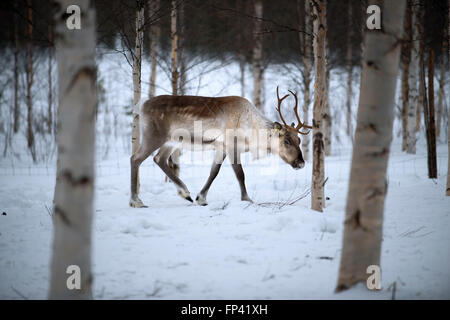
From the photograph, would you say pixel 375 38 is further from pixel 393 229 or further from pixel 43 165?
pixel 43 165

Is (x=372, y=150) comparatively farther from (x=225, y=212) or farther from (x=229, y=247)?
(x=225, y=212)

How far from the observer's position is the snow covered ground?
244 cm

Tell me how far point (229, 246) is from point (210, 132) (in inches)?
110

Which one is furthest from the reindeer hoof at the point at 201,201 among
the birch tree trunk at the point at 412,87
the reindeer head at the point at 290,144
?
the birch tree trunk at the point at 412,87

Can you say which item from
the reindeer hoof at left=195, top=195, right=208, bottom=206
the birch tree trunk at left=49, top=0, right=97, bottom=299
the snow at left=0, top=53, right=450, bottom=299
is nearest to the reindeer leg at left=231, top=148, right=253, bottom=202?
the snow at left=0, top=53, right=450, bottom=299

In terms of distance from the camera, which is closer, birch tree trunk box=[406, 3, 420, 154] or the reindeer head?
the reindeer head

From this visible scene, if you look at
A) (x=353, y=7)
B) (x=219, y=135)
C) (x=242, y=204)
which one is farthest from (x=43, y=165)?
(x=353, y=7)

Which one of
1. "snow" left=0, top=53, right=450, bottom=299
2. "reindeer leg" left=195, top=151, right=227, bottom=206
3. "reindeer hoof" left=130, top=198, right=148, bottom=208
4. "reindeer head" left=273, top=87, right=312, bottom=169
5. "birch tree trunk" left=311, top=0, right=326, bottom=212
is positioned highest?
"birch tree trunk" left=311, top=0, right=326, bottom=212

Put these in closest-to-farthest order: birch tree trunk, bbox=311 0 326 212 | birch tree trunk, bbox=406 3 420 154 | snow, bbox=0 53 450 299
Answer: snow, bbox=0 53 450 299
birch tree trunk, bbox=311 0 326 212
birch tree trunk, bbox=406 3 420 154

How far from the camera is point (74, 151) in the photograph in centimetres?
175

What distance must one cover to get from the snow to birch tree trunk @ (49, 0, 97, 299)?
66 cm

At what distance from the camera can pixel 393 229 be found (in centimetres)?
382

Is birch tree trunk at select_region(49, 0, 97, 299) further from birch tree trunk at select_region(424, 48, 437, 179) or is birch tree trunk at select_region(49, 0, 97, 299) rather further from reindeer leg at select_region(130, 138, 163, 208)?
birch tree trunk at select_region(424, 48, 437, 179)

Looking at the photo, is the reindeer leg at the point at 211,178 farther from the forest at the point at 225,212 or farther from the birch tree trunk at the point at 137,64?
the birch tree trunk at the point at 137,64
